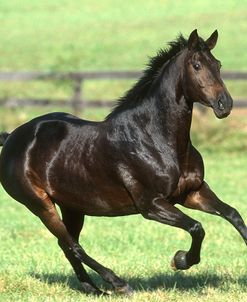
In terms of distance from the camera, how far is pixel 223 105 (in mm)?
6230

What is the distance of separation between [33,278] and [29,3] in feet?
131

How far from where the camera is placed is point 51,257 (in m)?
8.98

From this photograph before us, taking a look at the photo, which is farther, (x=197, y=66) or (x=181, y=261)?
(x=181, y=261)

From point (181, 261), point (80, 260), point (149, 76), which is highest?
point (149, 76)

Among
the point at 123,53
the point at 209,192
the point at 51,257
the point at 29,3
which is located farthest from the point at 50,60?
the point at 209,192

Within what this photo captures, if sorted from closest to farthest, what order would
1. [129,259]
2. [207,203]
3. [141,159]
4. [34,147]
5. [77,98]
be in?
[141,159], [207,203], [34,147], [129,259], [77,98]

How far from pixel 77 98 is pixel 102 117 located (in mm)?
1171

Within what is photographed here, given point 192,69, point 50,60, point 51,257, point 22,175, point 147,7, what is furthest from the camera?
point 147,7

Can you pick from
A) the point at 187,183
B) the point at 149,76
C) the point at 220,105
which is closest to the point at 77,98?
the point at 149,76

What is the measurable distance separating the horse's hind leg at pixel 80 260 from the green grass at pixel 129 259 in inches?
4.2

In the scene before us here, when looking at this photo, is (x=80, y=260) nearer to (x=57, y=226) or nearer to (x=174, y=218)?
(x=57, y=226)

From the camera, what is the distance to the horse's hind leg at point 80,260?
271 inches

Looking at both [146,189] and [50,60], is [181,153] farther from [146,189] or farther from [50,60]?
[50,60]

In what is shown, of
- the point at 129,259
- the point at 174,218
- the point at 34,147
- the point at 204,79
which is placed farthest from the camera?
the point at 129,259
